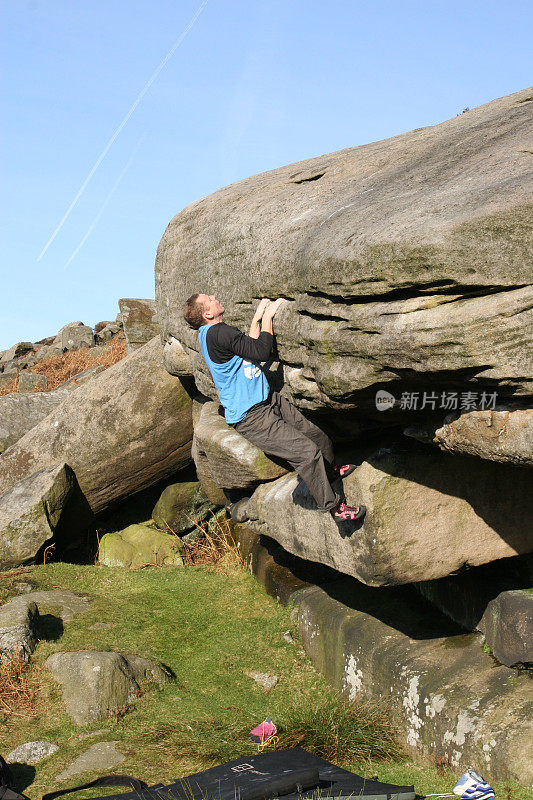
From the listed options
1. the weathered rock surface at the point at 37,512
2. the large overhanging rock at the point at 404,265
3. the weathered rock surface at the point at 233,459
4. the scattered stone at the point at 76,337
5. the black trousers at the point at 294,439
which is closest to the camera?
the large overhanging rock at the point at 404,265

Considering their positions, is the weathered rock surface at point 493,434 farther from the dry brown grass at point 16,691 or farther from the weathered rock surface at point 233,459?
the dry brown grass at point 16,691

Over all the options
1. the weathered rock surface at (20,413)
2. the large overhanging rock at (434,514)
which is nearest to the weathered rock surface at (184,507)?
the weathered rock surface at (20,413)

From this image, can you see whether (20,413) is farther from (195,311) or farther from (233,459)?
(195,311)

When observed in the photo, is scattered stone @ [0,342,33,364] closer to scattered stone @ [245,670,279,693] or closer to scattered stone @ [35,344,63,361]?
scattered stone @ [35,344,63,361]

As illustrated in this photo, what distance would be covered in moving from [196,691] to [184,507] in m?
4.26

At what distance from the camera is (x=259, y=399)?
6238mm

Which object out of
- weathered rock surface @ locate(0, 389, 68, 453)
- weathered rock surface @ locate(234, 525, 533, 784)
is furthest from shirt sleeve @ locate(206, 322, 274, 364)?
weathered rock surface @ locate(0, 389, 68, 453)

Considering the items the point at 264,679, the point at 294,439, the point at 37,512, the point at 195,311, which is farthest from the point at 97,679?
the point at 37,512

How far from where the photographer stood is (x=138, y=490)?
11.1 metres

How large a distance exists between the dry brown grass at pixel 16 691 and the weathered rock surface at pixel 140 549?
3.48 metres

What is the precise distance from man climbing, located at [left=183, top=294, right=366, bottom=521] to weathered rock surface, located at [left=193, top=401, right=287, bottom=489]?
50.3 inches

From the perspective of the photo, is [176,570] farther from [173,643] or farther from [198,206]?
[198,206]

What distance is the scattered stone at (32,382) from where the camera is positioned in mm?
18078

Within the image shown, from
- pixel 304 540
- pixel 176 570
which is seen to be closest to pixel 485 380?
pixel 304 540
